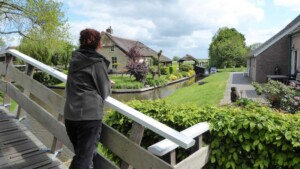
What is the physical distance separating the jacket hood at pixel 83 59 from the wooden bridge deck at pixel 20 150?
4.70 feet

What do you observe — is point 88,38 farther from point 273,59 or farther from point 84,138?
point 273,59

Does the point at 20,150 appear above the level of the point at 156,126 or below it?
below

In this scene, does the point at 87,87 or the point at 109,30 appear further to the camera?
the point at 109,30

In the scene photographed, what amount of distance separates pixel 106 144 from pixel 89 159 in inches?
8.7

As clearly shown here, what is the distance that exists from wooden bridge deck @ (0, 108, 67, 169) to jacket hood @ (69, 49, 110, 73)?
56.4 inches

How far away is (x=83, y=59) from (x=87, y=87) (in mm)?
250

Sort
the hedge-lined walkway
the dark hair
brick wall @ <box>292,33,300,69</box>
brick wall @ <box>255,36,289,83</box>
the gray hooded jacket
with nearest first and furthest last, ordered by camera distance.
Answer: the gray hooded jacket → the dark hair → the hedge-lined walkway → brick wall @ <box>292,33,300,69</box> → brick wall @ <box>255,36,289,83</box>

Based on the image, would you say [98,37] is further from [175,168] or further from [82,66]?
[175,168]

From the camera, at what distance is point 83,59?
2.44 metres

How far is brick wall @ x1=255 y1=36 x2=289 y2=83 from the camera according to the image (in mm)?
20844

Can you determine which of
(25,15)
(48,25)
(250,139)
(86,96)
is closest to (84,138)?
A: (86,96)

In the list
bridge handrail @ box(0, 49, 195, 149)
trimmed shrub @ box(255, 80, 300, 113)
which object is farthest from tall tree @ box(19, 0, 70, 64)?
bridge handrail @ box(0, 49, 195, 149)

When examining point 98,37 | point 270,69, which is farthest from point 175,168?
point 270,69

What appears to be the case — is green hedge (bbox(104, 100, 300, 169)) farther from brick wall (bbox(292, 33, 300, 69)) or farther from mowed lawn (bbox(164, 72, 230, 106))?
brick wall (bbox(292, 33, 300, 69))
